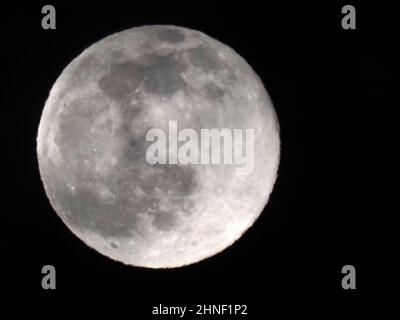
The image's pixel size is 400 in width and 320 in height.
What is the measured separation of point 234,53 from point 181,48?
1.82 feet

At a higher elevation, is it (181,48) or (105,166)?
(181,48)

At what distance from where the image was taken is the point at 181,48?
4641 mm

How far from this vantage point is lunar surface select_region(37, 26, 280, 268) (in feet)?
14.5

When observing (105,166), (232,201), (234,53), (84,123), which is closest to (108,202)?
(105,166)

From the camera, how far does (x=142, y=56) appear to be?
4.57 meters

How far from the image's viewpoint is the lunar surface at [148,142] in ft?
14.5

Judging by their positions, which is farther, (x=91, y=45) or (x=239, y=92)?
(x=91, y=45)

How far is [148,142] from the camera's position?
14.4ft

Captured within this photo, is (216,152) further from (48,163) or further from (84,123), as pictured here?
(48,163)

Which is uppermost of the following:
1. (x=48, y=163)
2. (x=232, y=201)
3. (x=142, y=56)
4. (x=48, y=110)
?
(x=142, y=56)

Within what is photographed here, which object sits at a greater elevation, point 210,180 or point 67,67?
point 67,67

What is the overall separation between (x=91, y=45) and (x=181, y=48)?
0.82m

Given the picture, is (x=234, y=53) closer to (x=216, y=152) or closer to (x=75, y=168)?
(x=216, y=152)

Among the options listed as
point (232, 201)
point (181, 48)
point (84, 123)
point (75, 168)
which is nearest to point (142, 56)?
point (181, 48)
